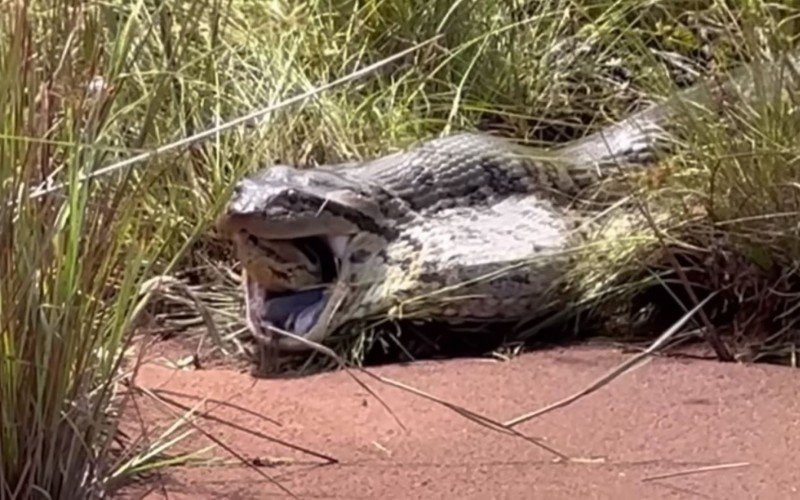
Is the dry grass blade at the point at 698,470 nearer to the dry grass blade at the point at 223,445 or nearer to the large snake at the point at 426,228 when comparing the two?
the dry grass blade at the point at 223,445

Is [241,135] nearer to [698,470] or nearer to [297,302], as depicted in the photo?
[297,302]

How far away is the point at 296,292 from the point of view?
15.5ft

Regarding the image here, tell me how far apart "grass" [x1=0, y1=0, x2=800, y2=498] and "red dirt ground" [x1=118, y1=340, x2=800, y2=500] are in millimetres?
227

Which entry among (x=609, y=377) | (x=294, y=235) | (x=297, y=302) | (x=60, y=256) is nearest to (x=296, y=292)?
(x=297, y=302)

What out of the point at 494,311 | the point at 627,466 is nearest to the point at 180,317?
the point at 494,311

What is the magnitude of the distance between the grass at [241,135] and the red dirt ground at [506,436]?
0.75ft

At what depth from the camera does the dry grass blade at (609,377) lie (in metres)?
3.39

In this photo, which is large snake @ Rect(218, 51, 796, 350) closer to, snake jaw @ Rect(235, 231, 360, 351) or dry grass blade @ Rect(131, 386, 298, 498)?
snake jaw @ Rect(235, 231, 360, 351)

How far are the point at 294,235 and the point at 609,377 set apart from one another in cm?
142

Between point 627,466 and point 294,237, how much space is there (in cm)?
176

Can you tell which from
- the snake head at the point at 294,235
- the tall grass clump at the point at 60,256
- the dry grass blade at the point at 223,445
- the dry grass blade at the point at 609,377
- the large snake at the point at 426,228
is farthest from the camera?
the snake head at the point at 294,235

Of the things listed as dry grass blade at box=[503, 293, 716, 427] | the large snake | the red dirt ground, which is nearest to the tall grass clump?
the red dirt ground

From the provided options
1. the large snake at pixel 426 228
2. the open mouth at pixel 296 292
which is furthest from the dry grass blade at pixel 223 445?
the open mouth at pixel 296 292

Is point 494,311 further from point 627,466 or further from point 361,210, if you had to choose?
point 627,466
